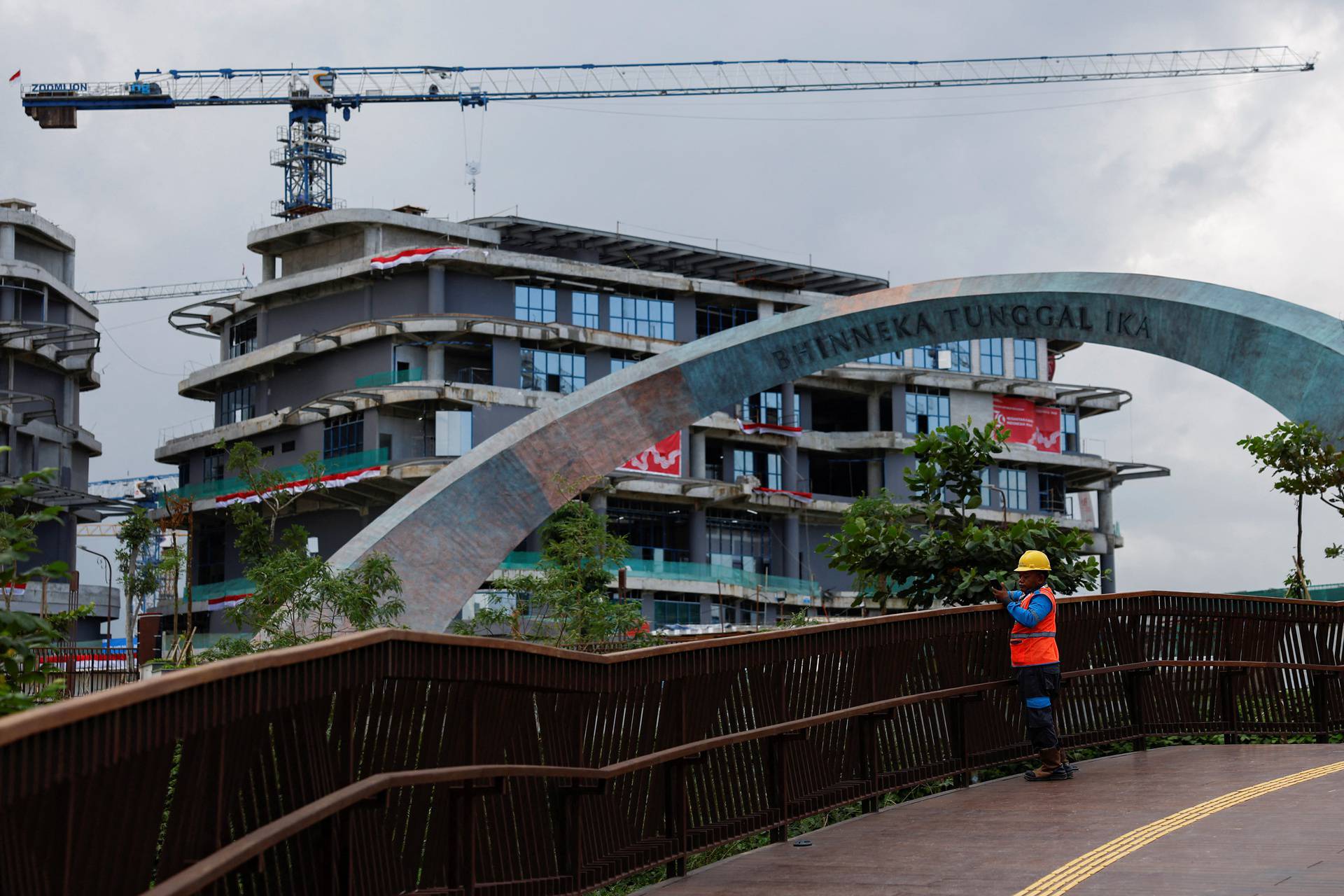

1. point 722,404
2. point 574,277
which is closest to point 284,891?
point 722,404

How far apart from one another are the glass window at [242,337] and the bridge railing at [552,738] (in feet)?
193

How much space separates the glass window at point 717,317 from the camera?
226 feet

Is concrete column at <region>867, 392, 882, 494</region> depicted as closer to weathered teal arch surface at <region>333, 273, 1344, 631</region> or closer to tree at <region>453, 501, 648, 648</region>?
tree at <region>453, 501, 648, 648</region>

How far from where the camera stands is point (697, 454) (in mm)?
66312

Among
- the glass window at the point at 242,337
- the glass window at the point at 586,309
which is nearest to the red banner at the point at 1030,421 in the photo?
the glass window at the point at 586,309

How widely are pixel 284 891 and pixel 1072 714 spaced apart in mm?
8251

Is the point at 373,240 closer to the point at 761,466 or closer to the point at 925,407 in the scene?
the point at 761,466

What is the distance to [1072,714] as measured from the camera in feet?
42.5

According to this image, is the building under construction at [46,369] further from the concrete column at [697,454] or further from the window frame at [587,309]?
the concrete column at [697,454]

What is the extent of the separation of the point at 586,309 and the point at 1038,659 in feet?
177

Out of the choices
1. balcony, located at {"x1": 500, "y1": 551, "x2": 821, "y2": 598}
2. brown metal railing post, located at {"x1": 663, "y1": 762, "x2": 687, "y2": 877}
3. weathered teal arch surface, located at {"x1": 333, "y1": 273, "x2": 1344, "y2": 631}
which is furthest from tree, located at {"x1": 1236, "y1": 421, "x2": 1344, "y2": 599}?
balcony, located at {"x1": 500, "y1": 551, "x2": 821, "y2": 598}

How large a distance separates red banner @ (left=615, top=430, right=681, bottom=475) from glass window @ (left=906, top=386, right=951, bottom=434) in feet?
41.5

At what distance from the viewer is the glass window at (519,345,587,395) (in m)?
62.4

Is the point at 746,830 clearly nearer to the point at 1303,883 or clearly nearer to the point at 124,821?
the point at 1303,883
